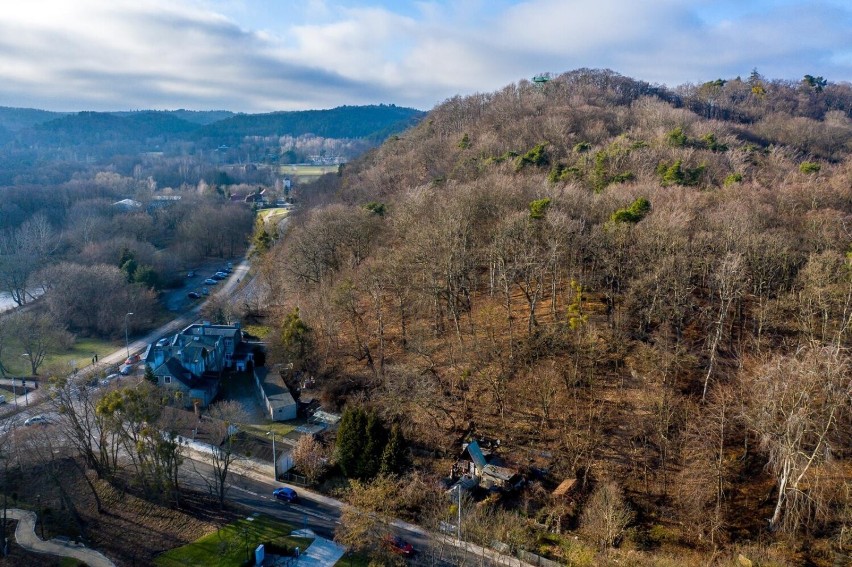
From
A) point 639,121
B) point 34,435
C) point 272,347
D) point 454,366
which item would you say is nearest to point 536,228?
point 454,366

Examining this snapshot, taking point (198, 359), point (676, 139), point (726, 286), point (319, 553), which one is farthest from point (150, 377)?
point (676, 139)

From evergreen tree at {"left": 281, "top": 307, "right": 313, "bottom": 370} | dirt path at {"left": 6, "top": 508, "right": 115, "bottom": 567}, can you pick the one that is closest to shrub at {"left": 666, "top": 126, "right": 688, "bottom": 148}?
evergreen tree at {"left": 281, "top": 307, "right": 313, "bottom": 370}

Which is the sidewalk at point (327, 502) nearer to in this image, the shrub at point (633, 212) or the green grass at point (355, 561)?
the green grass at point (355, 561)

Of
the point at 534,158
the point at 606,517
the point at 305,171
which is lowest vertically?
the point at 606,517

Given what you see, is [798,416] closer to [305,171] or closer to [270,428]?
[270,428]

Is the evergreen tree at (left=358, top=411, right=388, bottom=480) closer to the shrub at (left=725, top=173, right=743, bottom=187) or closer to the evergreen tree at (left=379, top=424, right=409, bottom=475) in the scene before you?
the evergreen tree at (left=379, top=424, right=409, bottom=475)

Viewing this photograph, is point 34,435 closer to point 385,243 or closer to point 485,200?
point 385,243
